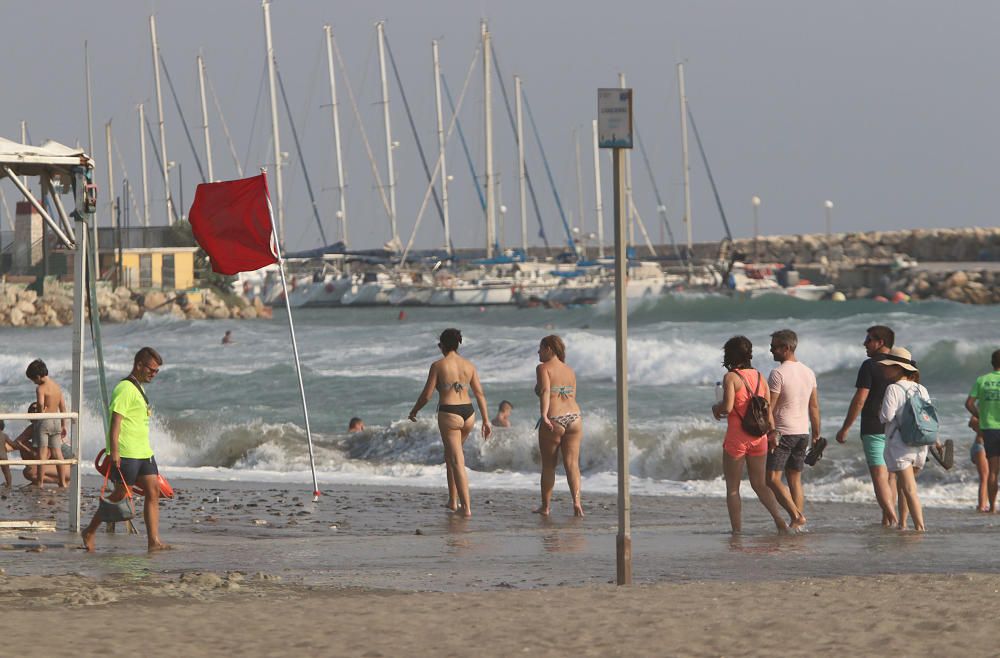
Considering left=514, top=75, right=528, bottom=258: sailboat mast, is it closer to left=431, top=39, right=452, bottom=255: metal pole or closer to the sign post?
left=431, top=39, right=452, bottom=255: metal pole

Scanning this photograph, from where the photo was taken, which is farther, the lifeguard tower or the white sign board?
the lifeguard tower

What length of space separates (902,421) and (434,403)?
60.1 feet

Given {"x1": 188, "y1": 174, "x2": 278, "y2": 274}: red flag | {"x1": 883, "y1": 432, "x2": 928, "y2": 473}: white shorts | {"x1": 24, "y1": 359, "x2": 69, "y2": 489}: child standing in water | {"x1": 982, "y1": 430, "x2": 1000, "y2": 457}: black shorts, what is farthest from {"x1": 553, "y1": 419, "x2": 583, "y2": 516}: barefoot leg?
{"x1": 24, "y1": 359, "x2": 69, "y2": 489}: child standing in water

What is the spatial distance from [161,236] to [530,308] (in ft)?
62.7

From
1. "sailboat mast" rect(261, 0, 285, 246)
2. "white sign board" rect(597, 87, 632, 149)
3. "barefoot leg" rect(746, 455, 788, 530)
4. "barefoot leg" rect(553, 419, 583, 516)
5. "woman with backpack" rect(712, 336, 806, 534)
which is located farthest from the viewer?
"sailboat mast" rect(261, 0, 285, 246)

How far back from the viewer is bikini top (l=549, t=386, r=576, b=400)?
13391 millimetres

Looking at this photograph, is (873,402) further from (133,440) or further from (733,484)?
(133,440)

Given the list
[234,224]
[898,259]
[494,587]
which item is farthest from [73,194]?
[898,259]

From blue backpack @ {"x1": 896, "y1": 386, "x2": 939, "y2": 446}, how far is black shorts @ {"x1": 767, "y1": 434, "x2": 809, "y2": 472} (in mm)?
738

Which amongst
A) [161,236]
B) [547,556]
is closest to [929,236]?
[161,236]

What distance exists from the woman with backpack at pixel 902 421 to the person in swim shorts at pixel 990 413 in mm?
1733

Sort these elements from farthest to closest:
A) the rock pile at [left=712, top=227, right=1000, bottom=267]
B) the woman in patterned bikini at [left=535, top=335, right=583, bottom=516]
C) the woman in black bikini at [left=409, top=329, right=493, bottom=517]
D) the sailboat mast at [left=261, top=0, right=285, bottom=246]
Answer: the rock pile at [left=712, top=227, right=1000, bottom=267], the sailboat mast at [left=261, top=0, right=285, bottom=246], the woman in patterned bikini at [left=535, top=335, right=583, bottom=516], the woman in black bikini at [left=409, top=329, right=493, bottom=517]

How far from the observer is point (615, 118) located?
779cm

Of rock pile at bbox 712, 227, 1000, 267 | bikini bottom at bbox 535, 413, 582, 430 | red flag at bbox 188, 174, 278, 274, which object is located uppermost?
rock pile at bbox 712, 227, 1000, 267
